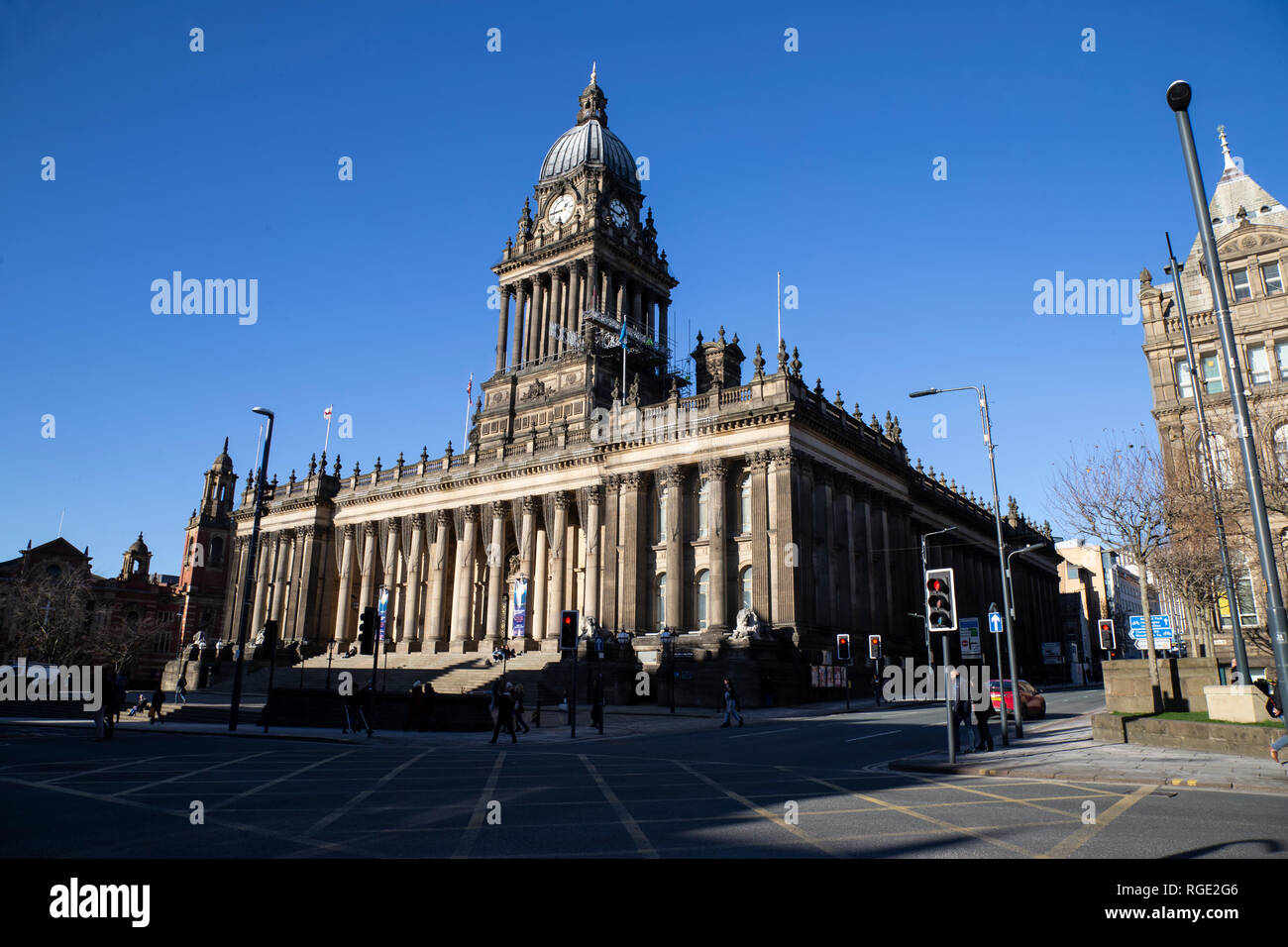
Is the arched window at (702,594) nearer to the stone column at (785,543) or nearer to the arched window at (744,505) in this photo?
the arched window at (744,505)

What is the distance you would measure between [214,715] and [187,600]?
65887 millimetres

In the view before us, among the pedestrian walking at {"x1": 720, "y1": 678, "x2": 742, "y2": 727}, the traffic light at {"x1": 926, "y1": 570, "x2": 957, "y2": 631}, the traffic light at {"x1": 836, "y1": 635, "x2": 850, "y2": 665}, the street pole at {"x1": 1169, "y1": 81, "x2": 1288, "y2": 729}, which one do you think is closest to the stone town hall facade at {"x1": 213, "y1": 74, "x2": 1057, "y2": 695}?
the traffic light at {"x1": 836, "y1": 635, "x2": 850, "y2": 665}

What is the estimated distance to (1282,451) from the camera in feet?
105

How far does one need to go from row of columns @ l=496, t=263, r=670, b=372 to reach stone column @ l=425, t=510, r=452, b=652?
52.7 ft

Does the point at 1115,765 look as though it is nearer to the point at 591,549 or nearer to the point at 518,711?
the point at 518,711

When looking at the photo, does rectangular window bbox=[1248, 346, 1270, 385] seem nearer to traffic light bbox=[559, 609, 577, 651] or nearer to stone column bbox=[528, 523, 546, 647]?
traffic light bbox=[559, 609, 577, 651]

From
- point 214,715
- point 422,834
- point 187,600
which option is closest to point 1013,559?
point 214,715

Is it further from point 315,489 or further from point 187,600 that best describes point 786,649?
point 187,600

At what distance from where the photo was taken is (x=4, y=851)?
7.92 metres

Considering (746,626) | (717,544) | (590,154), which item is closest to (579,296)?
(590,154)

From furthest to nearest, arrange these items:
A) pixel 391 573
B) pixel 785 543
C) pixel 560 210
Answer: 1. pixel 560 210
2. pixel 391 573
3. pixel 785 543

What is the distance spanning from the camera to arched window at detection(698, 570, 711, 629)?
46469 millimetres

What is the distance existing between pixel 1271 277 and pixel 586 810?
4951 cm

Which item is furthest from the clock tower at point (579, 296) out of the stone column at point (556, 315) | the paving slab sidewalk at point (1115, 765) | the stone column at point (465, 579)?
the paving slab sidewalk at point (1115, 765)
